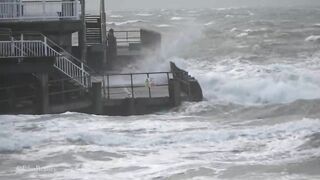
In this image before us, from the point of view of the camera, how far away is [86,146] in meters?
17.2

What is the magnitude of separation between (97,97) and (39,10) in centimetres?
621

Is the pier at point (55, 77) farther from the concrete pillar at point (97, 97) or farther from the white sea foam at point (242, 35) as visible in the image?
the white sea foam at point (242, 35)

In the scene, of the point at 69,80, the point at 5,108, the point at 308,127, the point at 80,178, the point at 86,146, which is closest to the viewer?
the point at 80,178

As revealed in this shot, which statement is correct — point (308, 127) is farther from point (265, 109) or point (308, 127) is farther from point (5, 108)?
point (5, 108)

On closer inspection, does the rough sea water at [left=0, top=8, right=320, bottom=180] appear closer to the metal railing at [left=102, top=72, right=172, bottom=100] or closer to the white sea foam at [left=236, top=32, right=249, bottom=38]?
the metal railing at [left=102, top=72, right=172, bottom=100]

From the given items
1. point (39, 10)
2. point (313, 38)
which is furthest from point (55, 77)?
point (313, 38)

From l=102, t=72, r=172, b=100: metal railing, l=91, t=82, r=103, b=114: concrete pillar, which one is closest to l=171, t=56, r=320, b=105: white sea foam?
l=102, t=72, r=172, b=100: metal railing

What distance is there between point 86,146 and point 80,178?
3.28 metres

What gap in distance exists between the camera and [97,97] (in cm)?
2266

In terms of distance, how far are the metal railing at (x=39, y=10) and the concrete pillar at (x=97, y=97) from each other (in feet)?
15.8

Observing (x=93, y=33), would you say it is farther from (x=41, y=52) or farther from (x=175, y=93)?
(x=175, y=93)

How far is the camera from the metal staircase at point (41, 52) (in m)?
22.6

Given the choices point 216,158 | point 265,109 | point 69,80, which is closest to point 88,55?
point 69,80

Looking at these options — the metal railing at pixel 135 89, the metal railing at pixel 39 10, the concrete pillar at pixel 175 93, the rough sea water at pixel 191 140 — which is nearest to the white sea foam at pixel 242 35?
the rough sea water at pixel 191 140
